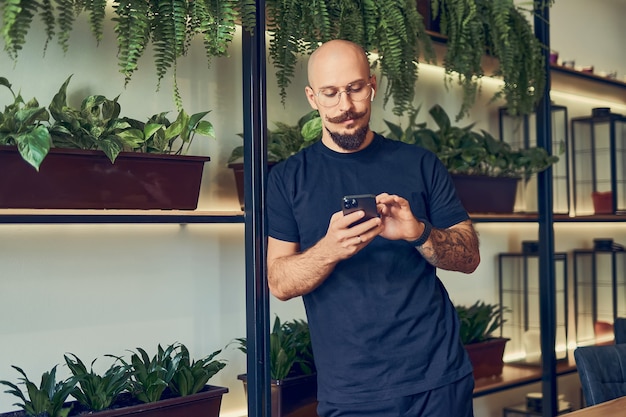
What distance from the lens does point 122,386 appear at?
2348 millimetres

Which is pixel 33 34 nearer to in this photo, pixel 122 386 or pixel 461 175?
pixel 122 386

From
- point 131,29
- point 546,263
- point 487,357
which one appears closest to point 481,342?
point 487,357

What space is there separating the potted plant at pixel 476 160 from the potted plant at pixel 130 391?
1.31 meters

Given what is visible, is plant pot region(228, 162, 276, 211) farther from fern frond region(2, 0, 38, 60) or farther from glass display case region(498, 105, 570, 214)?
glass display case region(498, 105, 570, 214)

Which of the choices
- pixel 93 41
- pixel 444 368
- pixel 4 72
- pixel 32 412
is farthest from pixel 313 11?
pixel 32 412

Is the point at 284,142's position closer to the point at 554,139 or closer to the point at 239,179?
the point at 239,179

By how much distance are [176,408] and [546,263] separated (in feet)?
6.57

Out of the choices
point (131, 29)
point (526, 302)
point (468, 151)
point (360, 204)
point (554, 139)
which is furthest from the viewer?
point (554, 139)

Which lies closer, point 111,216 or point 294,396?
point 111,216

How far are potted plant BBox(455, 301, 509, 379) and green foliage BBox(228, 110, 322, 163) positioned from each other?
115 centimetres

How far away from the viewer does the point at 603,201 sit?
4.38 meters

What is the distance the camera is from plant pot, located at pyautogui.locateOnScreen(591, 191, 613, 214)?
4.36 m

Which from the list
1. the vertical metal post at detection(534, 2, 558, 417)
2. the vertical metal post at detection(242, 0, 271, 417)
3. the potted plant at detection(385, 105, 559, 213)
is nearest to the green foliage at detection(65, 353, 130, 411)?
the vertical metal post at detection(242, 0, 271, 417)

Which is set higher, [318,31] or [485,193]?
[318,31]
